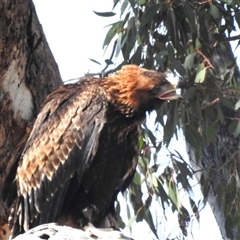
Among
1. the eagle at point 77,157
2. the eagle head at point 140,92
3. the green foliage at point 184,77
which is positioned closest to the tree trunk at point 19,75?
the eagle at point 77,157

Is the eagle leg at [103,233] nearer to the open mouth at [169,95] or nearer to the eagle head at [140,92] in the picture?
the eagle head at [140,92]

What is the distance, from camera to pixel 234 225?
5.98 m

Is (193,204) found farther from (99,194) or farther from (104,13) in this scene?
(99,194)

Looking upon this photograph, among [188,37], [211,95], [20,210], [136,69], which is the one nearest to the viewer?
[20,210]

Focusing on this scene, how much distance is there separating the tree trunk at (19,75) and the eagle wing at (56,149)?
0.08 metres

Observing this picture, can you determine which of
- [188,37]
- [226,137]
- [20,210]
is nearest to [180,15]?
[188,37]

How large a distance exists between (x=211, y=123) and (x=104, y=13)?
998mm

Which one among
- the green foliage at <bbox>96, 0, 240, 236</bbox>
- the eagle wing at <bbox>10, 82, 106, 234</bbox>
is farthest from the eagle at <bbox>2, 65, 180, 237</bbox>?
the green foliage at <bbox>96, 0, 240, 236</bbox>

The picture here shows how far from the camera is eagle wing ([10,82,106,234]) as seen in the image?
174 inches

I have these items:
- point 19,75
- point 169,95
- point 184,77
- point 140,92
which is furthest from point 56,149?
point 184,77

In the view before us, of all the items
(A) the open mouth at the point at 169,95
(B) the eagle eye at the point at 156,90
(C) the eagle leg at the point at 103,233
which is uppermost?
(B) the eagle eye at the point at 156,90

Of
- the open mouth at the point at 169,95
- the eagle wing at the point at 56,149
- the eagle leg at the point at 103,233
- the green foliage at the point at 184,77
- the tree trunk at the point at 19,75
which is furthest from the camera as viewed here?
the green foliage at the point at 184,77

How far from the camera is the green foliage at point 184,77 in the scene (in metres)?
5.90

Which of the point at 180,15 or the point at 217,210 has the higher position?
the point at 180,15
